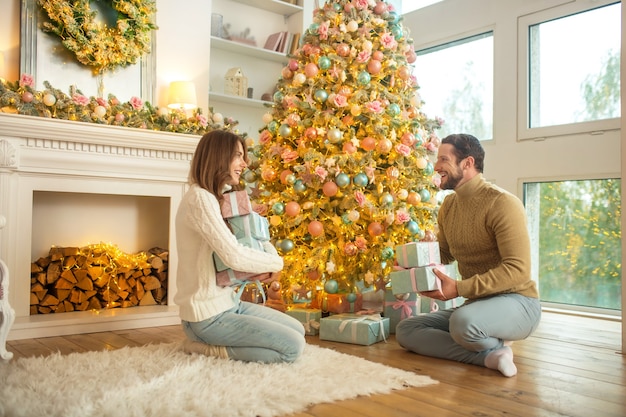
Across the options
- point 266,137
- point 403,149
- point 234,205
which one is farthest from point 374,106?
point 234,205

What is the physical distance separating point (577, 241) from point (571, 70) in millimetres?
1329

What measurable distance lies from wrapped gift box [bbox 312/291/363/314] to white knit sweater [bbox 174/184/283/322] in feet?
3.49

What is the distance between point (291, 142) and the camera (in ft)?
12.1

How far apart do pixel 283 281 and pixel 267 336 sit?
1194 millimetres

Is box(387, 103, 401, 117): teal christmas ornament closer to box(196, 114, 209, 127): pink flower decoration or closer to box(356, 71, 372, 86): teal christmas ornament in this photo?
box(356, 71, 372, 86): teal christmas ornament

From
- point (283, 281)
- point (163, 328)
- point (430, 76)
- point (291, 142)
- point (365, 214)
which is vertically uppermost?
point (430, 76)

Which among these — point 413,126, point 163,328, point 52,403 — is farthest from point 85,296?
point 413,126

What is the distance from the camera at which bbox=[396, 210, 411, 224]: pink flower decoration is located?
337 centimetres

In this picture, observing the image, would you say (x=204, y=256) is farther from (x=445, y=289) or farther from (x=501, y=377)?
(x=501, y=377)

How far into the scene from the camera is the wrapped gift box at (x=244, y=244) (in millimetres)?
2445

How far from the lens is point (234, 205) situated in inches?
98.8

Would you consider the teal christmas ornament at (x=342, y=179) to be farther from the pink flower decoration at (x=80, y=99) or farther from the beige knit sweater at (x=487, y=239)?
the pink flower decoration at (x=80, y=99)

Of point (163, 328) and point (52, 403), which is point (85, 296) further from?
point (52, 403)

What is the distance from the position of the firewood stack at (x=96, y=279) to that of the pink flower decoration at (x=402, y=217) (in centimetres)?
164
